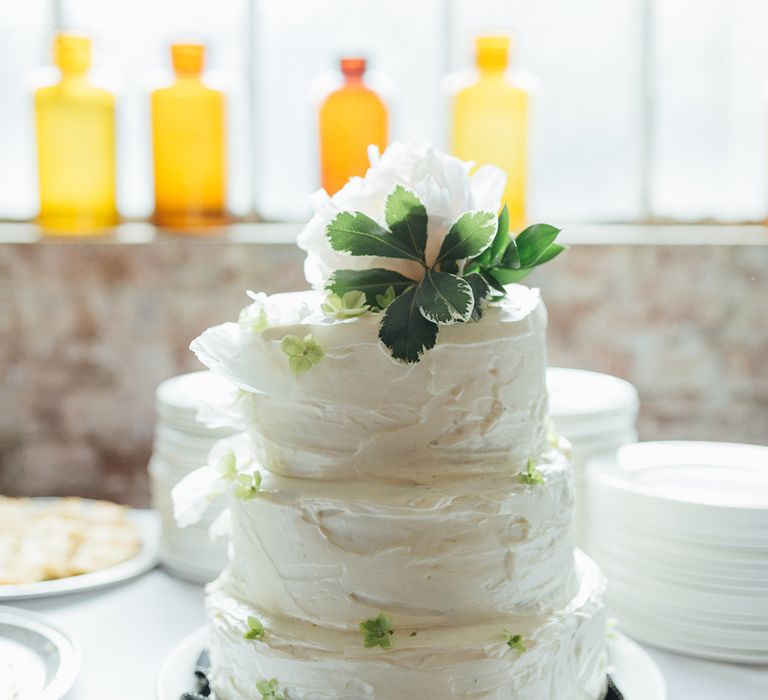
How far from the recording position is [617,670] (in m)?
1.10

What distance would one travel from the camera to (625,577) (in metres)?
1.27

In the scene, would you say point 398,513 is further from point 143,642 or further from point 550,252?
point 143,642

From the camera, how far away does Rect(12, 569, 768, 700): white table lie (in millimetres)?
1136

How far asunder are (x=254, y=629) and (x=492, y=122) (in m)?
1.24

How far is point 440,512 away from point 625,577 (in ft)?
1.50

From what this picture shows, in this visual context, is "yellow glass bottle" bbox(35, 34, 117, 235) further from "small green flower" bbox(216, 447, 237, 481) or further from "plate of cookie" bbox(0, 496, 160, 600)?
"small green flower" bbox(216, 447, 237, 481)

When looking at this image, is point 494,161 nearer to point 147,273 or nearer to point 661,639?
point 147,273

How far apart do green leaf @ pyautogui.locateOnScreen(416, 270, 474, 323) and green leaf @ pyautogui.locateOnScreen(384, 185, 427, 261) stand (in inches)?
1.5

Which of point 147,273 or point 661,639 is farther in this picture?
point 147,273

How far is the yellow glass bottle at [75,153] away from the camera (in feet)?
6.37

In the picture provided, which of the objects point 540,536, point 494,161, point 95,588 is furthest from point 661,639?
point 494,161

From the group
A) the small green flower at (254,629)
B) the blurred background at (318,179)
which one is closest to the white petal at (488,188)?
the small green flower at (254,629)

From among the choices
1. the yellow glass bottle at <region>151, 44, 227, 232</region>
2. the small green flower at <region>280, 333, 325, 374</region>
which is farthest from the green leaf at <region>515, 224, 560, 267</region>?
the yellow glass bottle at <region>151, 44, 227, 232</region>

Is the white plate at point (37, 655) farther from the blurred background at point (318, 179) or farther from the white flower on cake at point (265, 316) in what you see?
the blurred background at point (318, 179)
